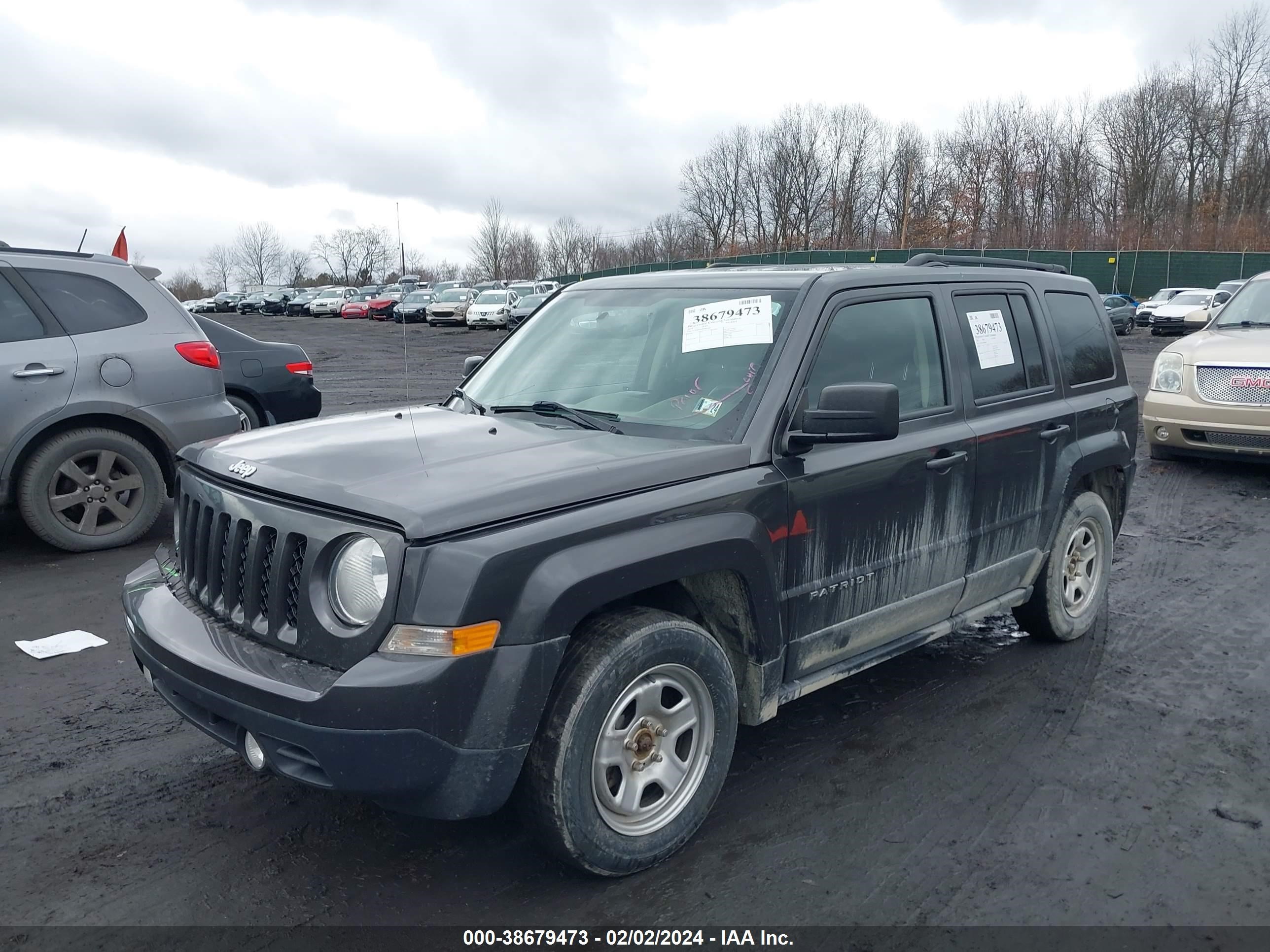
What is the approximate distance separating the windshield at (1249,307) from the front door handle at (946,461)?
734 centimetres

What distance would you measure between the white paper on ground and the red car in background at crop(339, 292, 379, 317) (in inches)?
1895

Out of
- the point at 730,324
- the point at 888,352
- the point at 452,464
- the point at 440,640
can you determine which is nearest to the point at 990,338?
the point at 888,352

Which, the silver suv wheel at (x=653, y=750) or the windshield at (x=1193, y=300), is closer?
the silver suv wheel at (x=653, y=750)

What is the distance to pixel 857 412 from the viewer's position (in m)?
3.23

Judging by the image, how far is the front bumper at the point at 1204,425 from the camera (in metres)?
8.78

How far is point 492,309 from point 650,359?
36.2 metres

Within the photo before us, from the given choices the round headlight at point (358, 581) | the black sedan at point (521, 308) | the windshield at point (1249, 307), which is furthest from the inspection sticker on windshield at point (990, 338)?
the black sedan at point (521, 308)

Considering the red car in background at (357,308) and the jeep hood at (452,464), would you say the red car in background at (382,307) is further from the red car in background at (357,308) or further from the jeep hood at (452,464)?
the jeep hood at (452,464)

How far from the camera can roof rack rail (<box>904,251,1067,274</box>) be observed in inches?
170

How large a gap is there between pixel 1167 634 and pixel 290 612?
454 cm

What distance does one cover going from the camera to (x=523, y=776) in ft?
9.31

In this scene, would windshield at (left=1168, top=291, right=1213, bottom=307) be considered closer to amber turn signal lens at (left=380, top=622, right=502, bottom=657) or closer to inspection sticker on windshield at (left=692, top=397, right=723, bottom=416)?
inspection sticker on windshield at (left=692, top=397, right=723, bottom=416)

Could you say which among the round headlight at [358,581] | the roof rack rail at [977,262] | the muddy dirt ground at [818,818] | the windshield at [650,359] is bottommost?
the muddy dirt ground at [818,818]

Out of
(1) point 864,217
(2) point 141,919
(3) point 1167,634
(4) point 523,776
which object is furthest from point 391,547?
(1) point 864,217
